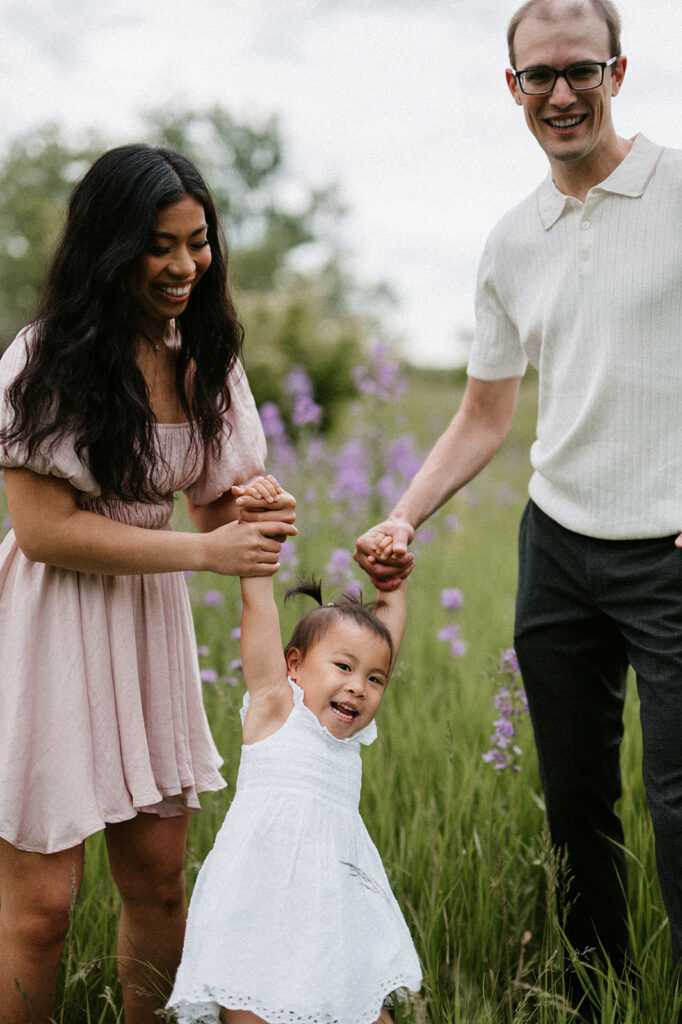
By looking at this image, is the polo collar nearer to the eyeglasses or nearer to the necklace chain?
the eyeglasses

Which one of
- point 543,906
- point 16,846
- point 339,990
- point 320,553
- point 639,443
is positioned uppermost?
point 639,443

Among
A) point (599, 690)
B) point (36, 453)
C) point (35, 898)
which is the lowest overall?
point (35, 898)

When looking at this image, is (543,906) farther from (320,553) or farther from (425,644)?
(320,553)

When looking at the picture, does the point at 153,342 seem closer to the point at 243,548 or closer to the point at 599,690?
the point at 243,548

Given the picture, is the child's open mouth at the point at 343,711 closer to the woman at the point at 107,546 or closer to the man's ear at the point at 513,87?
the woman at the point at 107,546

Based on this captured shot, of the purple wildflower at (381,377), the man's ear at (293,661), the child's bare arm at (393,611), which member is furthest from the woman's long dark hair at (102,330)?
the purple wildflower at (381,377)

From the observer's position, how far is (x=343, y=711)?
1.97 metres

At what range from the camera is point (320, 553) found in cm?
494

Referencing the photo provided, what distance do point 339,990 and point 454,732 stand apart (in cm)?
172

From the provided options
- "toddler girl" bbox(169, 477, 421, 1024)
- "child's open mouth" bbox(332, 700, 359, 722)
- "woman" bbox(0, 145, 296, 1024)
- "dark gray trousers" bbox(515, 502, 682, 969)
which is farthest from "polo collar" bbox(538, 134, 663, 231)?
"child's open mouth" bbox(332, 700, 359, 722)

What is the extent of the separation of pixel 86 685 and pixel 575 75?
162cm

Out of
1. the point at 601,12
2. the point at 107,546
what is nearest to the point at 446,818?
the point at 107,546

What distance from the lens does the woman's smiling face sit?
2.01 m

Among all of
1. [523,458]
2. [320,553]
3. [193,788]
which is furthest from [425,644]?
[523,458]
